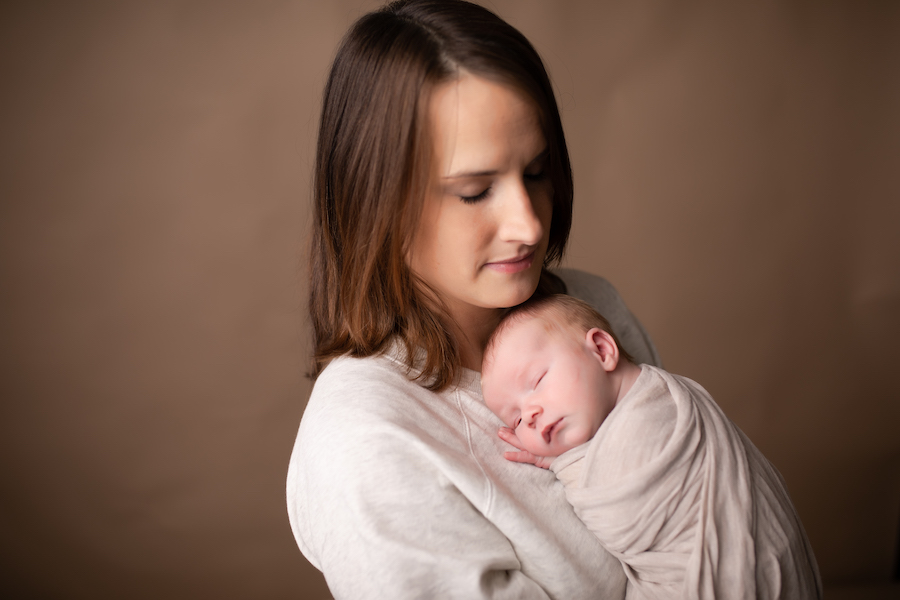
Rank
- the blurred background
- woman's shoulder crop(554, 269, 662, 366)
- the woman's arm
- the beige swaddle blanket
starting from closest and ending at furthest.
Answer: the woman's arm → the beige swaddle blanket → woman's shoulder crop(554, 269, 662, 366) → the blurred background

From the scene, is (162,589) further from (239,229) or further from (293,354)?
(239,229)

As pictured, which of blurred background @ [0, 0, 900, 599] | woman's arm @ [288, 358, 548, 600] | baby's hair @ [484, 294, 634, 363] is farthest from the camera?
blurred background @ [0, 0, 900, 599]

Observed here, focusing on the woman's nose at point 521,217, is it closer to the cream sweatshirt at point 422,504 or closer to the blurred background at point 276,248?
the cream sweatshirt at point 422,504

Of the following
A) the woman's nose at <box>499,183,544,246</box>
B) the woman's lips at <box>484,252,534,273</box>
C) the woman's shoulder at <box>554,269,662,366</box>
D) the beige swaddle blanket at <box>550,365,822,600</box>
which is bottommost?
the beige swaddle blanket at <box>550,365,822,600</box>

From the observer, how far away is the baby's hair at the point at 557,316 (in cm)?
137

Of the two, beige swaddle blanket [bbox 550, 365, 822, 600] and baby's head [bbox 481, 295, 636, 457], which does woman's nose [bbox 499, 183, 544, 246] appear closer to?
baby's head [bbox 481, 295, 636, 457]

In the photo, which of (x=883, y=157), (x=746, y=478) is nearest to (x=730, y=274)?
(x=883, y=157)

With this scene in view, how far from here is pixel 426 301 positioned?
1408 mm

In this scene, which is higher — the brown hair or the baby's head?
the brown hair

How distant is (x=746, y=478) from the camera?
1.19 metres

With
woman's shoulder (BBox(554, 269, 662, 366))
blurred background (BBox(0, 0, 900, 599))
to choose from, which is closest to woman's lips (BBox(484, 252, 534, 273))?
woman's shoulder (BBox(554, 269, 662, 366))

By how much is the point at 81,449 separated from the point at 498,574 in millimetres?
1871

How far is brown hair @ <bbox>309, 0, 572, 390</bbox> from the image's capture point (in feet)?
3.85

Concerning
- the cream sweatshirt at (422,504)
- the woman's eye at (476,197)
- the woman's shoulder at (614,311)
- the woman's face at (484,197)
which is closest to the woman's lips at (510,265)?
the woman's face at (484,197)
